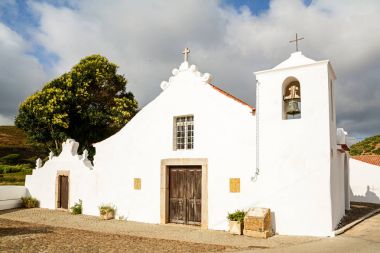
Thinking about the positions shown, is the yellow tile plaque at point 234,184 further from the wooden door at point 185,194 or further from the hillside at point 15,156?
the hillside at point 15,156

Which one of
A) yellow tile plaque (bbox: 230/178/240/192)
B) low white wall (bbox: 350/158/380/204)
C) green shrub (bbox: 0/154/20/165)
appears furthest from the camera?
green shrub (bbox: 0/154/20/165)

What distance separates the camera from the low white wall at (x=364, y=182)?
23000mm

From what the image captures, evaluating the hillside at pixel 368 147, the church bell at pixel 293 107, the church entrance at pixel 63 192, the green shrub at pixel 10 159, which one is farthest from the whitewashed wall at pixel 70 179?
the hillside at pixel 368 147

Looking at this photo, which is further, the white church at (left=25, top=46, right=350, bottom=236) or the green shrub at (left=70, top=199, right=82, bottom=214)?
the green shrub at (left=70, top=199, right=82, bottom=214)

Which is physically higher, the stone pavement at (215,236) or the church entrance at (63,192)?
the church entrance at (63,192)

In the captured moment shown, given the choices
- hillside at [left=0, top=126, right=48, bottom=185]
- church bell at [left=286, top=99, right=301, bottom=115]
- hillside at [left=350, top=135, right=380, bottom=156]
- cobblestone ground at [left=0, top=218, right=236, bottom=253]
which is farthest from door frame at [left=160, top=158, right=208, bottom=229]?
hillside at [left=350, top=135, right=380, bottom=156]

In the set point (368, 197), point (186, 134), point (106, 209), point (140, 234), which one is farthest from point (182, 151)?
point (368, 197)

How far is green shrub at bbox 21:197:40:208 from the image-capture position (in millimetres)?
17781

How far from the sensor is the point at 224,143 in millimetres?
12062

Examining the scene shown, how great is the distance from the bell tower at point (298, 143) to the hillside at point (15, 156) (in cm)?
1822

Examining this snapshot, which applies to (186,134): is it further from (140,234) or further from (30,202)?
(30,202)

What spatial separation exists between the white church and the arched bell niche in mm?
35

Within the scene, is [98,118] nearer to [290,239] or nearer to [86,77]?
[86,77]

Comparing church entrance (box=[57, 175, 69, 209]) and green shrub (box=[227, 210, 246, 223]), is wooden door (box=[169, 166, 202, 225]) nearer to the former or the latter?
green shrub (box=[227, 210, 246, 223])
